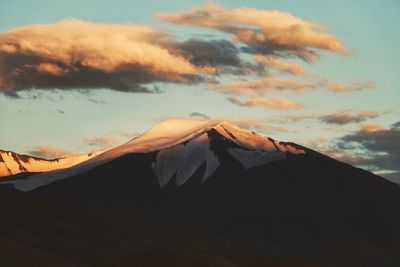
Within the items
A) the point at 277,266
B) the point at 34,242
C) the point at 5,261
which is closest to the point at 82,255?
the point at 34,242

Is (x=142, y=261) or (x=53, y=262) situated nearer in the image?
(x=142, y=261)

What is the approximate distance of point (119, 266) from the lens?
128 m

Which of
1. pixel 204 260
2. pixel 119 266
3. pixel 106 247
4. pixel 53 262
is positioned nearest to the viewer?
pixel 119 266

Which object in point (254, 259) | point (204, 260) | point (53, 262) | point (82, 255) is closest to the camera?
point (204, 260)

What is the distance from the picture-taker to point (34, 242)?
181625 millimetres

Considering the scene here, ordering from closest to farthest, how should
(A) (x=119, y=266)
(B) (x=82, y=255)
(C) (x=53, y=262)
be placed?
(A) (x=119, y=266), (C) (x=53, y=262), (B) (x=82, y=255)

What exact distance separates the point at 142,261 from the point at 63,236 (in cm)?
7295

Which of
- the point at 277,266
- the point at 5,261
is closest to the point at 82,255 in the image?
the point at 5,261

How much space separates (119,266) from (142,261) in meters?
4.03

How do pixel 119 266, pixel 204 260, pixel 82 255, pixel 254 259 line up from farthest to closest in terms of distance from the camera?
1. pixel 82 255
2. pixel 254 259
3. pixel 204 260
4. pixel 119 266

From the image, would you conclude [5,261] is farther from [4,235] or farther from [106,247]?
[106,247]

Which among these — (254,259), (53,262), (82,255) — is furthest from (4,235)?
(254,259)

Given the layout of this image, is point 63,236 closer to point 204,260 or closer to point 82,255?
point 82,255

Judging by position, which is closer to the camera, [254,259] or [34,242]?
[254,259]
